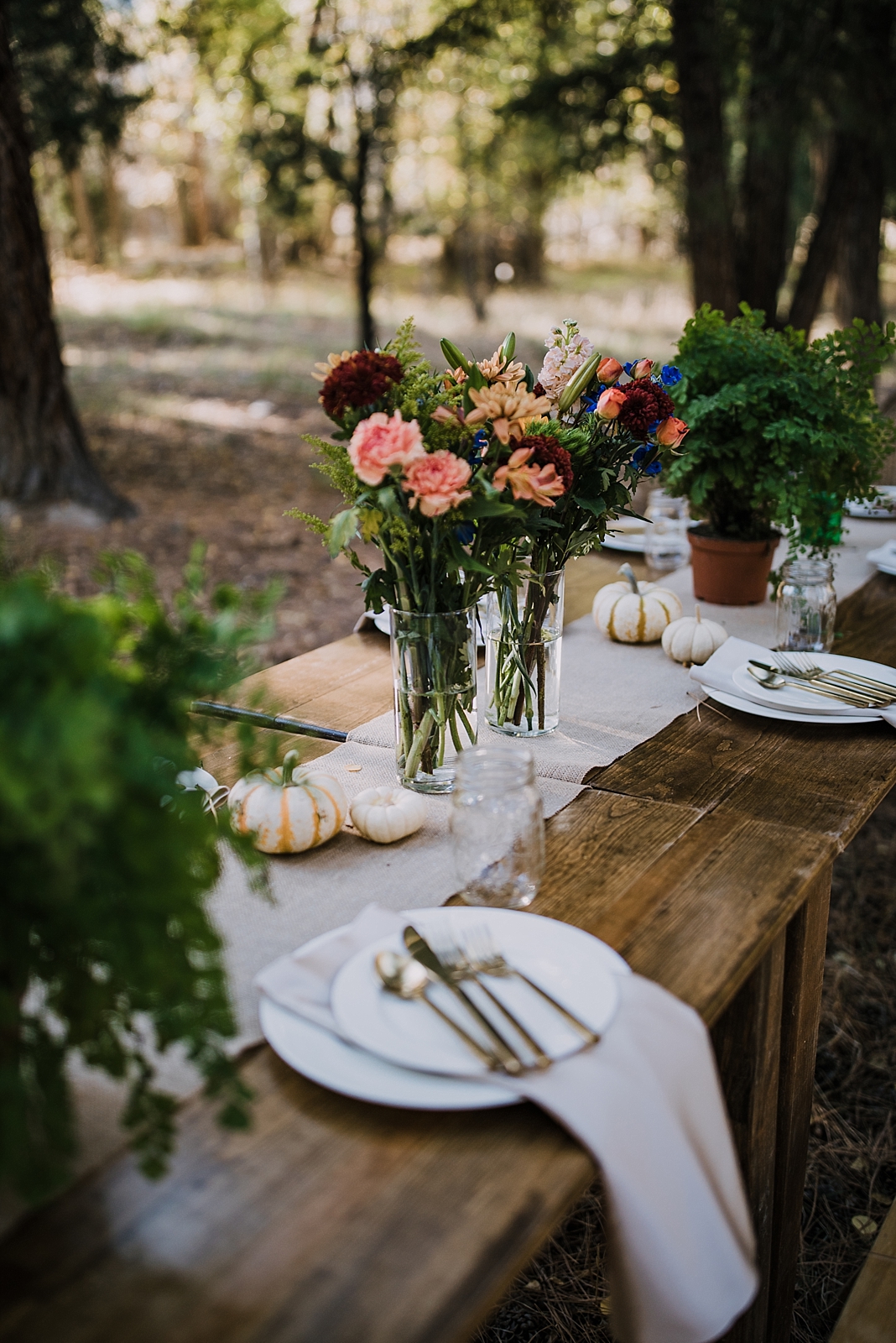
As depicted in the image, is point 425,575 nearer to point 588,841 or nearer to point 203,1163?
point 588,841

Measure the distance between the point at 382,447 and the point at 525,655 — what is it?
1.61 feet

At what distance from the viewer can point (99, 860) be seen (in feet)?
2.13

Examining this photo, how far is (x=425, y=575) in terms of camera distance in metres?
1.26

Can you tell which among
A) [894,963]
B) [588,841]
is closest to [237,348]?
[894,963]

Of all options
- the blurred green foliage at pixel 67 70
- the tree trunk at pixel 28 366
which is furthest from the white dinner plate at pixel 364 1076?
the blurred green foliage at pixel 67 70

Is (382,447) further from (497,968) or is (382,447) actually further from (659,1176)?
(659,1176)

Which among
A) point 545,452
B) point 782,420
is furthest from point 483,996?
point 782,420

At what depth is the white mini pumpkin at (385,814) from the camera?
3.95 ft

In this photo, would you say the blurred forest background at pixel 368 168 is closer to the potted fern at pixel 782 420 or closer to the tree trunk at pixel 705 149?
the tree trunk at pixel 705 149

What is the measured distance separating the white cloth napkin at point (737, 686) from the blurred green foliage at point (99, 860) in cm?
100

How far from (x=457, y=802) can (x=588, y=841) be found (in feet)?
0.80

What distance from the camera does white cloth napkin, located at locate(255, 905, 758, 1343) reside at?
0.78m

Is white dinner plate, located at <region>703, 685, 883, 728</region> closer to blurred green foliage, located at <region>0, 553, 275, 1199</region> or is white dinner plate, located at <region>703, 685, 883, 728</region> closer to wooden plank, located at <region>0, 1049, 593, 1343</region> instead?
wooden plank, located at <region>0, 1049, 593, 1343</region>

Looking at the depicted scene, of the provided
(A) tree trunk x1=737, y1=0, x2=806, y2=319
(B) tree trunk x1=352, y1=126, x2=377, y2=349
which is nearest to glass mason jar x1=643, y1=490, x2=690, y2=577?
(A) tree trunk x1=737, y1=0, x2=806, y2=319
